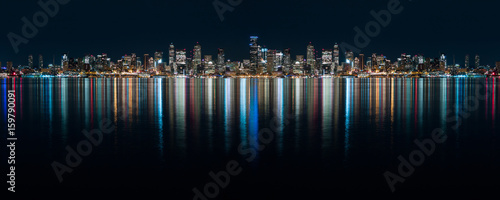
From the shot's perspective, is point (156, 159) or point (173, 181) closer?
point (173, 181)

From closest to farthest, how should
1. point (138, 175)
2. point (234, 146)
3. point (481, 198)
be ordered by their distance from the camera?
point (481, 198), point (138, 175), point (234, 146)

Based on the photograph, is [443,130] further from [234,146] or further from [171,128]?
[171,128]

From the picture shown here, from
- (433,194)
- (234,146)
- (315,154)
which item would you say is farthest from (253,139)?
(433,194)

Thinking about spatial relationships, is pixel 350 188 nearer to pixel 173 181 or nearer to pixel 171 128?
pixel 173 181

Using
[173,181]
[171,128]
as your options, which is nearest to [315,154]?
[173,181]

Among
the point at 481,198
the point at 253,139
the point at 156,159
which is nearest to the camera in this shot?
the point at 481,198

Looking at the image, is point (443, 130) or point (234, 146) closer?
point (234, 146)

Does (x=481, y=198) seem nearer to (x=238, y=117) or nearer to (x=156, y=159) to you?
(x=156, y=159)

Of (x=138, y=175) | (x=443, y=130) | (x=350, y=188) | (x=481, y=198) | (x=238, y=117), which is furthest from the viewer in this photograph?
(x=238, y=117)

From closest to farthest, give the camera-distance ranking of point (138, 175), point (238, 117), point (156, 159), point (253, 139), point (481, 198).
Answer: point (481, 198) → point (138, 175) → point (156, 159) → point (253, 139) → point (238, 117)
